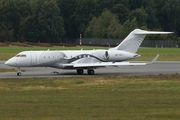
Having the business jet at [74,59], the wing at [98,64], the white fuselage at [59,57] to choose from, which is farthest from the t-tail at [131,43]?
the wing at [98,64]

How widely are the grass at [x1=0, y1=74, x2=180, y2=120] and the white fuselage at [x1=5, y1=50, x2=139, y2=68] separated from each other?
24.0 ft

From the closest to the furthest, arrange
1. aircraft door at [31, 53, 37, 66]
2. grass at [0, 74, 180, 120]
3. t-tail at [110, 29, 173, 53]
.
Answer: grass at [0, 74, 180, 120] < aircraft door at [31, 53, 37, 66] < t-tail at [110, 29, 173, 53]

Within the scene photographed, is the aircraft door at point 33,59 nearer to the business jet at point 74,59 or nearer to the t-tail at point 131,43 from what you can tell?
the business jet at point 74,59

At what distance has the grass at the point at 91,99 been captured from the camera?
22658 millimetres

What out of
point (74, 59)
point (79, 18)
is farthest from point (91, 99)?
point (79, 18)

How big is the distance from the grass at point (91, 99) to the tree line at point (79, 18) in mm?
87510

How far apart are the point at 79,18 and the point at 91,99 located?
411ft

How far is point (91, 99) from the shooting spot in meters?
27.9

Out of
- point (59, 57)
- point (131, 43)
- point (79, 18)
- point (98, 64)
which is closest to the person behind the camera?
point (98, 64)

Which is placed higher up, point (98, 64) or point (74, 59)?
point (74, 59)

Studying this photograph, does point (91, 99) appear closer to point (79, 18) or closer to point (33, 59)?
point (33, 59)

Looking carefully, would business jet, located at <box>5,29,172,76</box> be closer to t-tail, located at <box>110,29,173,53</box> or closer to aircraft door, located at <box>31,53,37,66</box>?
aircraft door, located at <box>31,53,37,66</box>

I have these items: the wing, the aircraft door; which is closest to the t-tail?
the wing

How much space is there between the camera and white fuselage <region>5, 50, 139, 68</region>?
46250 mm
